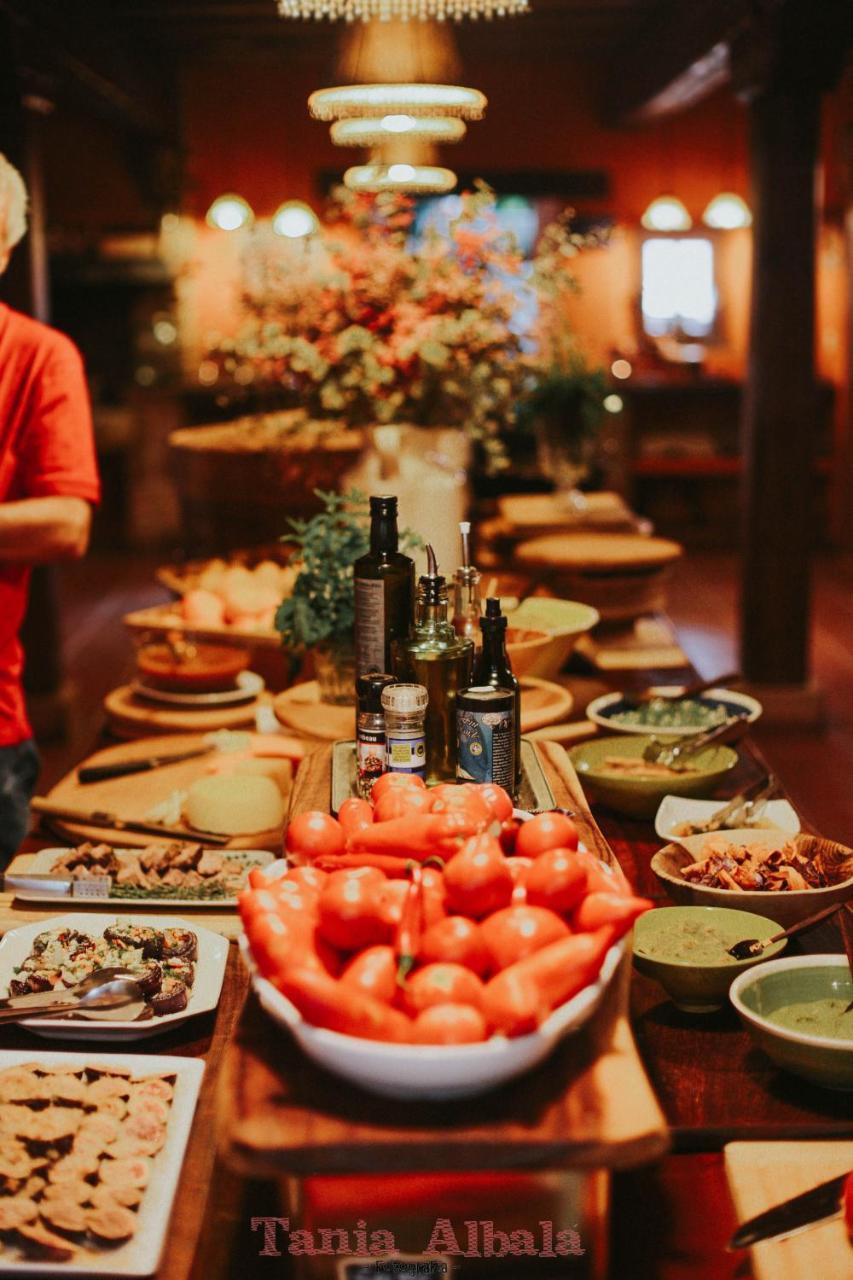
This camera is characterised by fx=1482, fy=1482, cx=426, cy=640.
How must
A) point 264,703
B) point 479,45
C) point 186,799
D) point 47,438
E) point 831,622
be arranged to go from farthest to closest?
point 479,45, point 831,622, point 264,703, point 47,438, point 186,799

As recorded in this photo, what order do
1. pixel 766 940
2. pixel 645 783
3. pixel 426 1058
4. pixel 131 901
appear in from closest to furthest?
pixel 426 1058, pixel 766 940, pixel 131 901, pixel 645 783

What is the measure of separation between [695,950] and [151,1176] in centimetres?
72

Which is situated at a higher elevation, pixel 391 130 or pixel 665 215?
pixel 665 215

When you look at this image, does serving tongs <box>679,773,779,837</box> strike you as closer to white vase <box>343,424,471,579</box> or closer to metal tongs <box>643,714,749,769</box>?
metal tongs <box>643,714,749,769</box>

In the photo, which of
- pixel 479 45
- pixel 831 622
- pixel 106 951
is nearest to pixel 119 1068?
pixel 106 951

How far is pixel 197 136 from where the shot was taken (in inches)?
486

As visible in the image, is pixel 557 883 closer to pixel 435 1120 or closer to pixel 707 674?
pixel 435 1120

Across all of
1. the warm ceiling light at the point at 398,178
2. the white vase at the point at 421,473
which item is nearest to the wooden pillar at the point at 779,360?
the white vase at the point at 421,473

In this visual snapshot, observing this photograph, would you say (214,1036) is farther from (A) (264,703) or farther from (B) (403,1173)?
(A) (264,703)

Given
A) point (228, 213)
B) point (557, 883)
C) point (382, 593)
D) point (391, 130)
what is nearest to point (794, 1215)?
point (557, 883)

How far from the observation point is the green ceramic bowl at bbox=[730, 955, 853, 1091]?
5.20 ft

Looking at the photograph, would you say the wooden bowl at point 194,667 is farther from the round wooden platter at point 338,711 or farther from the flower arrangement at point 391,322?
the flower arrangement at point 391,322

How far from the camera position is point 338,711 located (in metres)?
2.61

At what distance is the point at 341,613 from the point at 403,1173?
159 centimetres
